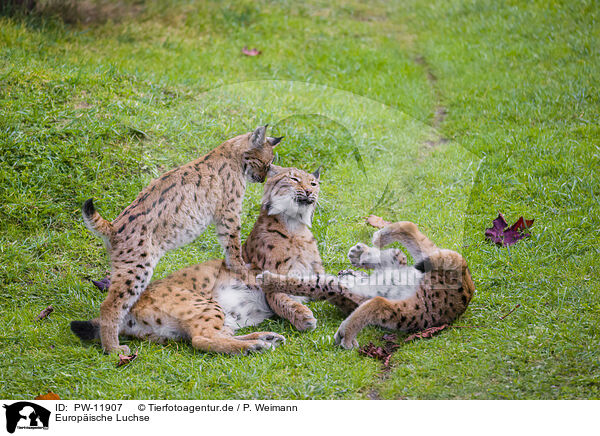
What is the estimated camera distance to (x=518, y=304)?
484 centimetres

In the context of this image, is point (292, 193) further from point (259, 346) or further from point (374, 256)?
point (259, 346)

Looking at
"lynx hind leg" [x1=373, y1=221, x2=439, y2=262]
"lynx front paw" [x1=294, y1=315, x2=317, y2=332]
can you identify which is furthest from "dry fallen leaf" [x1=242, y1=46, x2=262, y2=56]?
"lynx front paw" [x1=294, y1=315, x2=317, y2=332]

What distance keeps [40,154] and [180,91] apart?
6.91 ft

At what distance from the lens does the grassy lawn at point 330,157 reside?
169 inches

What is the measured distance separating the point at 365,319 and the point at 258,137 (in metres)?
1.80

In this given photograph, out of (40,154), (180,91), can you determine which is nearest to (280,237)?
(40,154)

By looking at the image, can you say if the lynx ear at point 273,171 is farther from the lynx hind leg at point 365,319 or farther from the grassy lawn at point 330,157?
the lynx hind leg at point 365,319

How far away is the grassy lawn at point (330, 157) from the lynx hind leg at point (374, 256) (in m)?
0.11

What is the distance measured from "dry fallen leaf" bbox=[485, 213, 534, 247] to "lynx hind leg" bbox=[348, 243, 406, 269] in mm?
1053

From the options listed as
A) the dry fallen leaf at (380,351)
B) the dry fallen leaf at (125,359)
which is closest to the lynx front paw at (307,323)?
the dry fallen leaf at (380,351)

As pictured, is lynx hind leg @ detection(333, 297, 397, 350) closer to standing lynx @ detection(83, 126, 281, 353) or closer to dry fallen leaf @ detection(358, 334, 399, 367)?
dry fallen leaf @ detection(358, 334, 399, 367)

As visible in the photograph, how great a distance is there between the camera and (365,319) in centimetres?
457
